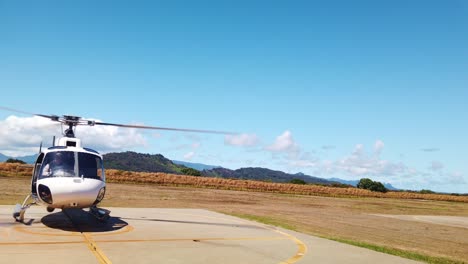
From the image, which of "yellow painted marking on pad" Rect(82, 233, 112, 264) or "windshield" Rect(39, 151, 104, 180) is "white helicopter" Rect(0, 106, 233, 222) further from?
"yellow painted marking on pad" Rect(82, 233, 112, 264)

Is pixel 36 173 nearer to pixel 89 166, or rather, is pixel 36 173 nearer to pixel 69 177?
pixel 89 166

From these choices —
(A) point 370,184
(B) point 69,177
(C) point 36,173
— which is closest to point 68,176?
(B) point 69,177

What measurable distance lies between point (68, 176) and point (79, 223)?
3064 mm

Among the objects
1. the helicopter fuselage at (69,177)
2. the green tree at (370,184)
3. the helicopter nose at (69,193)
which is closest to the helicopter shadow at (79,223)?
the helicopter fuselage at (69,177)

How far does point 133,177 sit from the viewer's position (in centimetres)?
7138

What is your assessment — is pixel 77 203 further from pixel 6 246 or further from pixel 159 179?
pixel 159 179

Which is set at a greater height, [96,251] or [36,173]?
[36,173]

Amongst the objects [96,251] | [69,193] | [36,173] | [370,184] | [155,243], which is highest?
[370,184]

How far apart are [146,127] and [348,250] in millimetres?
9476

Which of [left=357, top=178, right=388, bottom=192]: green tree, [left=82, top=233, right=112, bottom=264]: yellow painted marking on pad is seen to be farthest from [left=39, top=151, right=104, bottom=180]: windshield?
[left=357, top=178, right=388, bottom=192]: green tree

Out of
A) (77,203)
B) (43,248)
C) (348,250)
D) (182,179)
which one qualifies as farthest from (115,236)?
(182,179)

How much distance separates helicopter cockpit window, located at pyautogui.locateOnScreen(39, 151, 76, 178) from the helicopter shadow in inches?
84.6

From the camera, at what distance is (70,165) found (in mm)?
15133

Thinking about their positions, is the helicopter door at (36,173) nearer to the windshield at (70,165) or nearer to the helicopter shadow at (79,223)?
the windshield at (70,165)
